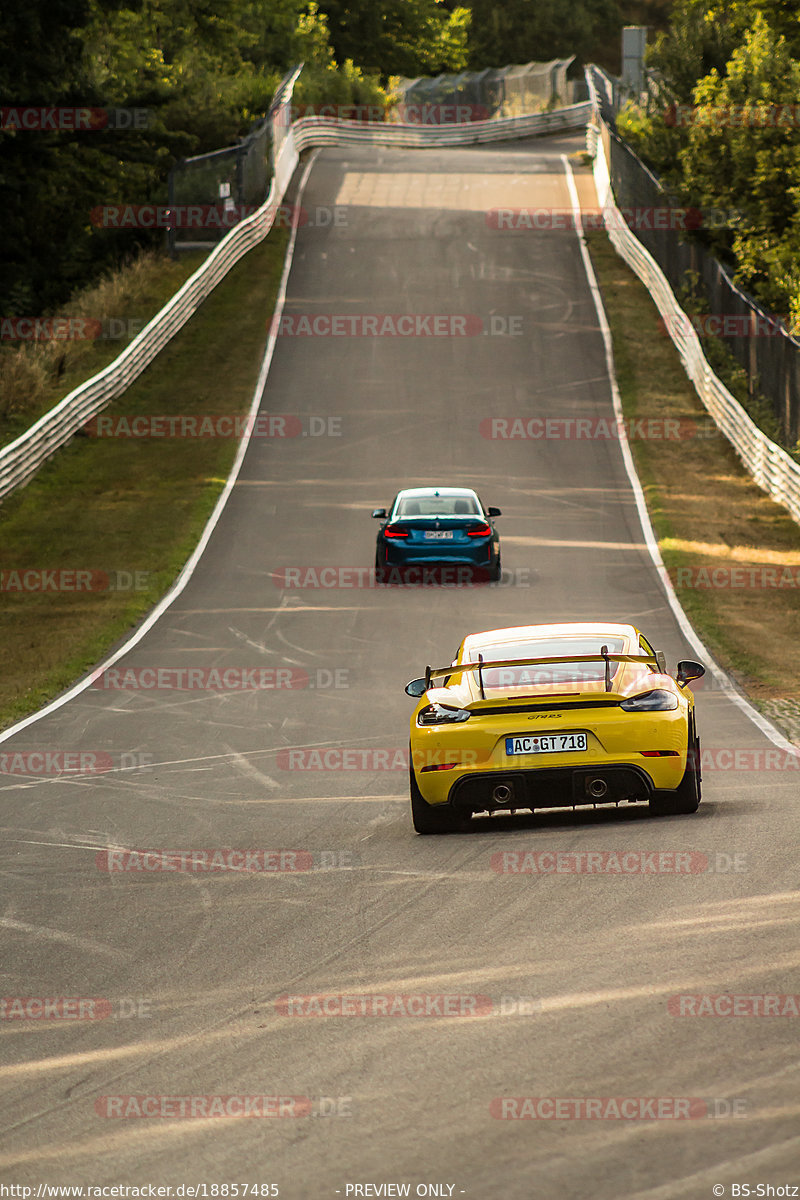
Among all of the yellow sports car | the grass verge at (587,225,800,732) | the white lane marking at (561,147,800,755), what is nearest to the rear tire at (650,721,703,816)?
the yellow sports car

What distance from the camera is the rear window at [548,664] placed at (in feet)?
34.2

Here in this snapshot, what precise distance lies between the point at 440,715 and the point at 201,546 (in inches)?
663

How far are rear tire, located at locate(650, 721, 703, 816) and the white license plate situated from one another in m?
0.69

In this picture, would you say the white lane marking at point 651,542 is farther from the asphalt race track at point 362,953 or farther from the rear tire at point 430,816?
the rear tire at point 430,816

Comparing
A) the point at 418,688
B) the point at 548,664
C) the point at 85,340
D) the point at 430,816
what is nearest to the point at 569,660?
the point at 548,664

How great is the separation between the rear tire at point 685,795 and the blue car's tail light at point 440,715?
1.37 m

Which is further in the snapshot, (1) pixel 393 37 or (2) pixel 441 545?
(1) pixel 393 37

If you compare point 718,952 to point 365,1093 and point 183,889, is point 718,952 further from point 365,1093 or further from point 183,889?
point 183,889

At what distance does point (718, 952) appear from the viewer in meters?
7.17

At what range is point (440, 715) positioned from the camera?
1033cm

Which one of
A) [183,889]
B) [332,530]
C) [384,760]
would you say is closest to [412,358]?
[332,530]

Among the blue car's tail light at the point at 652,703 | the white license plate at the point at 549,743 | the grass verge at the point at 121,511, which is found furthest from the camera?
the grass verge at the point at 121,511

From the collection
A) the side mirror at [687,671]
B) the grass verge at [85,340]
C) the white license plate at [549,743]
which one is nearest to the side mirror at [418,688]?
the white license plate at [549,743]

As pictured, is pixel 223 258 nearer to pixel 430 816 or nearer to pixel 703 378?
pixel 703 378
